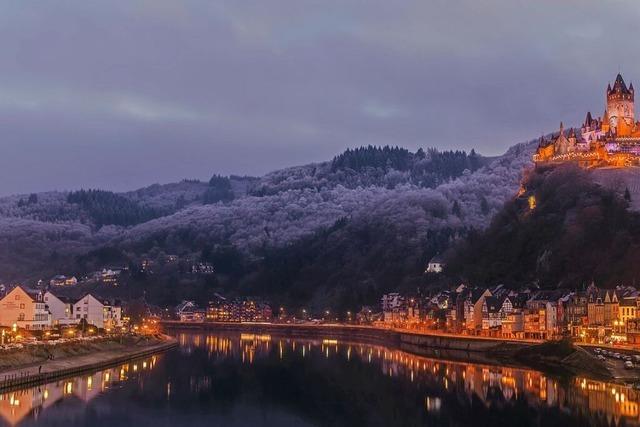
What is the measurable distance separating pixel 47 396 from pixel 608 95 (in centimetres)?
15502

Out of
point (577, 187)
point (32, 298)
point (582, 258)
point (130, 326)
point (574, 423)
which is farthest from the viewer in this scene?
point (577, 187)

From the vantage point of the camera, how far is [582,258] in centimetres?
13638

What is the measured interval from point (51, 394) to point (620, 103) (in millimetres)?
153119

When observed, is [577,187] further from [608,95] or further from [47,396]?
[47,396]

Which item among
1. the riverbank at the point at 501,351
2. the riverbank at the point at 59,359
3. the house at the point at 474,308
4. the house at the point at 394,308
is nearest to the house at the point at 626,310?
the riverbank at the point at 501,351

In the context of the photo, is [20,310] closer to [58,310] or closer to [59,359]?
[58,310]

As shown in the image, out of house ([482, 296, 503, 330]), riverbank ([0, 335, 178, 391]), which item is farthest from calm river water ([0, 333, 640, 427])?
house ([482, 296, 503, 330])

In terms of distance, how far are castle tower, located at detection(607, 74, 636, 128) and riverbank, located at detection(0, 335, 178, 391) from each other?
387 feet

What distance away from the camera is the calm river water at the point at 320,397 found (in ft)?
197

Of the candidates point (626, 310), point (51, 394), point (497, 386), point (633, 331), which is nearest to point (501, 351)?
point (626, 310)

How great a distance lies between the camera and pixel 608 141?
18012 cm

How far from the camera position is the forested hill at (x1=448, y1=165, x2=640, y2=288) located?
5148 inches

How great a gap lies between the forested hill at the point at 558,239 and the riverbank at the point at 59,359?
63491 mm

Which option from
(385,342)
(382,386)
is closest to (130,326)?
(385,342)
